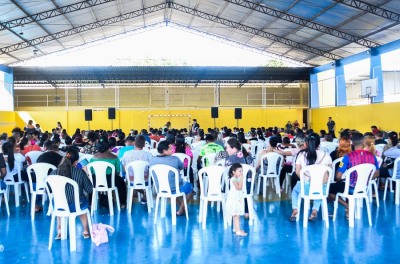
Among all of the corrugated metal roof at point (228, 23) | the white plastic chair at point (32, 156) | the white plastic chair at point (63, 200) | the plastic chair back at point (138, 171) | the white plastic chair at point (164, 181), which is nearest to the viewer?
the white plastic chair at point (63, 200)

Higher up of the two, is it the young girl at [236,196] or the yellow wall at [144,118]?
the yellow wall at [144,118]

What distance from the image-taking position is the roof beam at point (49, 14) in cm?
1512

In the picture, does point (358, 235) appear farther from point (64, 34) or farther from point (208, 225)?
point (64, 34)

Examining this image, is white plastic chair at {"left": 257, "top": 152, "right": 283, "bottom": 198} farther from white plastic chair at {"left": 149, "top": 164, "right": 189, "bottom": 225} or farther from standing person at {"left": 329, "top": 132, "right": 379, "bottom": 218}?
white plastic chair at {"left": 149, "top": 164, "right": 189, "bottom": 225}

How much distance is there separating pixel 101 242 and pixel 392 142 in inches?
192

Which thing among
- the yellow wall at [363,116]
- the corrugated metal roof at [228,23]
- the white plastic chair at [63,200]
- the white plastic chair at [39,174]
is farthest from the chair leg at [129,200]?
the yellow wall at [363,116]

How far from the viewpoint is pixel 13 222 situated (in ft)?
16.6

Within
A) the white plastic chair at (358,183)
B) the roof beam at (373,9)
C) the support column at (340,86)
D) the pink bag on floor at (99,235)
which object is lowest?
the pink bag on floor at (99,235)

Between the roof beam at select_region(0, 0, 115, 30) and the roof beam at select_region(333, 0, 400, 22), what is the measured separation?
355 inches

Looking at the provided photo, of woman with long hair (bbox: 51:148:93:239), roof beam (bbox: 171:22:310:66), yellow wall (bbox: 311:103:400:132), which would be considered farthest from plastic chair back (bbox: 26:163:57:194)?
roof beam (bbox: 171:22:310:66)

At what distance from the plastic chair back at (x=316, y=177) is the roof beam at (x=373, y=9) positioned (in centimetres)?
1069

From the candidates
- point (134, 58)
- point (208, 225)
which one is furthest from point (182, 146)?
point (134, 58)

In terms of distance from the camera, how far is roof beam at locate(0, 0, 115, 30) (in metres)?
15.1

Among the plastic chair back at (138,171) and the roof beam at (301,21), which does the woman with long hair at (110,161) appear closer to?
the plastic chair back at (138,171)
